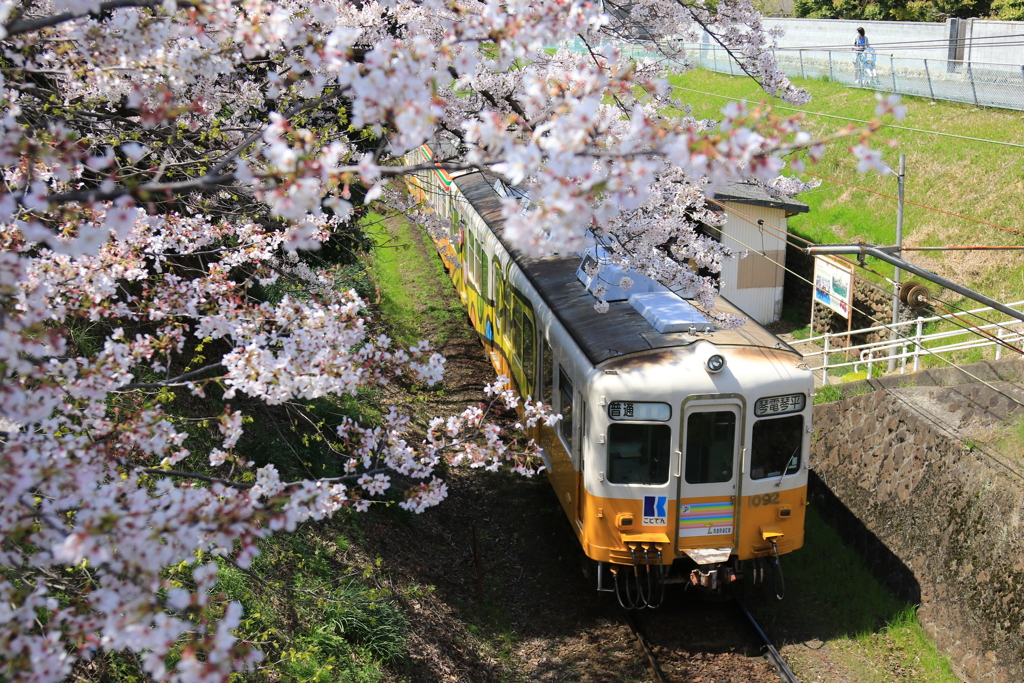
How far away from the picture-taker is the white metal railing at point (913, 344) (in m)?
10.8

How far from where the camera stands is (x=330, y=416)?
393 inches

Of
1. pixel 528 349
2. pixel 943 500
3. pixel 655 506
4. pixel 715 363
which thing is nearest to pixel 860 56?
pixel 528 349

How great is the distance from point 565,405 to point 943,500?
12.9 feet

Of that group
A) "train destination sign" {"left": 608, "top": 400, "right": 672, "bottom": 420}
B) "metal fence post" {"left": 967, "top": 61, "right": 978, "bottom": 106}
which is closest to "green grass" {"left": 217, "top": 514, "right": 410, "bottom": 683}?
"train destination sign" {"left": 608, "top": 400, "right": 672, "bottom": 420}

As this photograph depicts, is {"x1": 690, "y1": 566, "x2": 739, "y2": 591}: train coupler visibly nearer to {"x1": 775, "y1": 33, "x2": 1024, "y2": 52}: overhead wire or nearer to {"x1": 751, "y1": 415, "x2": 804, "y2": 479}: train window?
{"x1": 751, "y1": 415, "x2": 804, "y2": 479}: train window

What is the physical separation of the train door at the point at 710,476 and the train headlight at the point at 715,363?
0.32 m

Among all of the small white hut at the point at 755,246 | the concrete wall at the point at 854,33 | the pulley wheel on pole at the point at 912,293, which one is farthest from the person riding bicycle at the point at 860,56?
the pulley wheel on pole at the point at 912,293

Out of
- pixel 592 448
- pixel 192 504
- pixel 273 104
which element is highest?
pixel 273 104

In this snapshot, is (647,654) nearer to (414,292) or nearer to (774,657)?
(774,657)

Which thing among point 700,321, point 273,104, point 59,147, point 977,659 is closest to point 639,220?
point 700,321

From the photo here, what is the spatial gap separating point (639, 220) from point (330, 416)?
4.34 metres

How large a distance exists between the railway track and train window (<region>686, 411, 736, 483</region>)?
164 cm

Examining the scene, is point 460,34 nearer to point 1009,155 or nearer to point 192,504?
A: point 192,504

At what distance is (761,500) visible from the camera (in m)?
7.64
